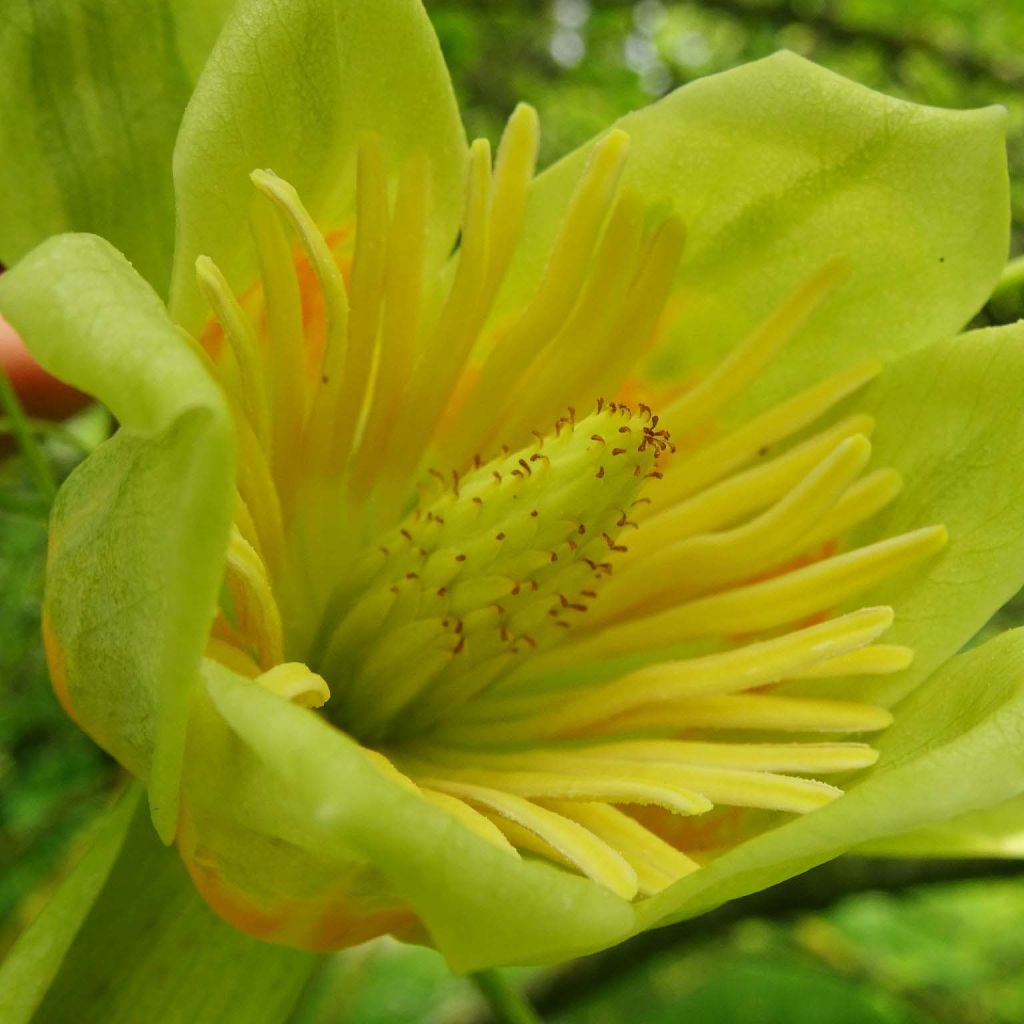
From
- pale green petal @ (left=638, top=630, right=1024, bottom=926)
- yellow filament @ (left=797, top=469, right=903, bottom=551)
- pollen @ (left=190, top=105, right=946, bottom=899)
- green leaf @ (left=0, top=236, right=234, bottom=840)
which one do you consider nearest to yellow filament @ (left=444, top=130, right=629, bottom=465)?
pollen @ (left=190, top=105, right=946, bottom=899)

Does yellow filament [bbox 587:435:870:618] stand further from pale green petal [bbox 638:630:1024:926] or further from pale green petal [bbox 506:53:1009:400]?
pale green petal [bbox 638:630:1024:926]

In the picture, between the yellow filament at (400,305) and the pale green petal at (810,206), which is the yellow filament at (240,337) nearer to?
the yellow filament at (400,305)

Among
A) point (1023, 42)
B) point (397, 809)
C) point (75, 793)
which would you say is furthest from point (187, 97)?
point (1023, 42)

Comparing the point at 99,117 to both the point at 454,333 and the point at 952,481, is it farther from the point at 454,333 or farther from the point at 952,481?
the point at 952,481

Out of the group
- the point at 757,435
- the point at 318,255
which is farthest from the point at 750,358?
the point at 318,255

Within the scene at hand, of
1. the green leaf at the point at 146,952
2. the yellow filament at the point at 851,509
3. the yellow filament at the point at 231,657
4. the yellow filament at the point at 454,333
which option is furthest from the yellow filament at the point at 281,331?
the yellow filament at the point at 851,509

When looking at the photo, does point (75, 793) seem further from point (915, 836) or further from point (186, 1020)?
point (915, 836)
